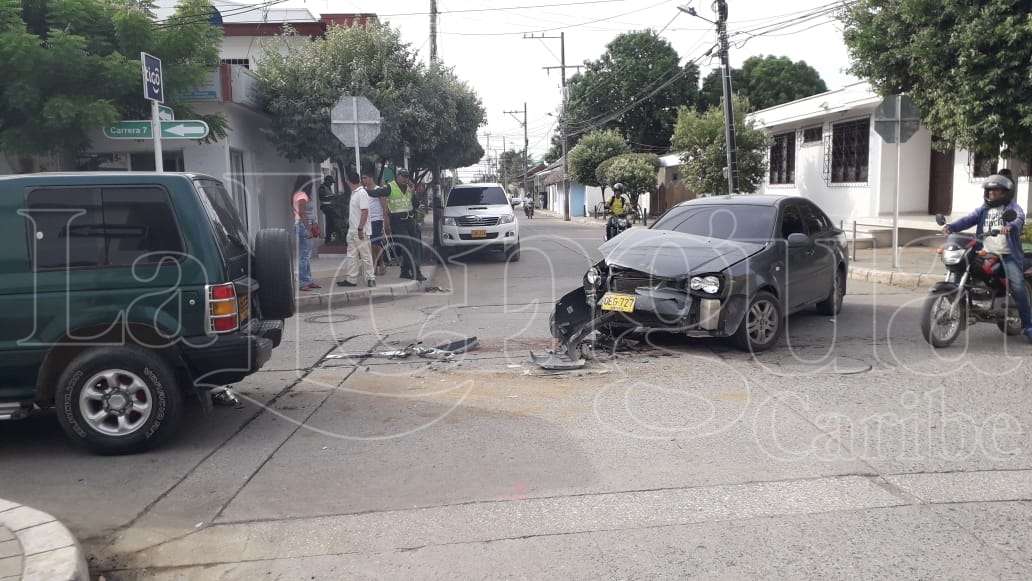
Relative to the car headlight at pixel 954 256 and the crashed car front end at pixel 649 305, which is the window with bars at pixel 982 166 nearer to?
the car headlight at pixel 954 256

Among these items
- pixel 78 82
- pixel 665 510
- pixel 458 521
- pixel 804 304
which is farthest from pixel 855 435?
pixel 78 82

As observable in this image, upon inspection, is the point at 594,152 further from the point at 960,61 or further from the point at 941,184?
the point at 960,61

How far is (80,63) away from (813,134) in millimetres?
21182

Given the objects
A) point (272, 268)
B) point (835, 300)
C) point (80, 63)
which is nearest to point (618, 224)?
point (835, 300)

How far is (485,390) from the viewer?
700 centimetres

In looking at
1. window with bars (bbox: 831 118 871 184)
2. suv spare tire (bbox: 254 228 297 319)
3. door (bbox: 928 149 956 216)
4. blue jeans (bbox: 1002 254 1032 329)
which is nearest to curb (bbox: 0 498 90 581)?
suv spare tire (bbox: 254 228 297 319)

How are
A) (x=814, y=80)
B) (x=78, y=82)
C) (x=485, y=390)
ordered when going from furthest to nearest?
1. (x=814, y=80)
2. (x=78, y=82)
3. (x=485, y=390)

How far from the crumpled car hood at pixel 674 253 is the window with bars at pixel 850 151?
1622 centimetres

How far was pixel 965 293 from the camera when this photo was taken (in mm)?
8156

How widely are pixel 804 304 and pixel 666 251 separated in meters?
2.06

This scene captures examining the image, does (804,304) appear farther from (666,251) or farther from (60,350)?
(60,350)

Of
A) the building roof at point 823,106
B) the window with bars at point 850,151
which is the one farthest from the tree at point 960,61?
the window with bars at point 850,151

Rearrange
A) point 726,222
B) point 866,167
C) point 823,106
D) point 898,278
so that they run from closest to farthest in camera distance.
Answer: point 726,222, point 898,278, point 866,167, point 823,106

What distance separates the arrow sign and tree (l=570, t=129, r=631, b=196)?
119 ft
